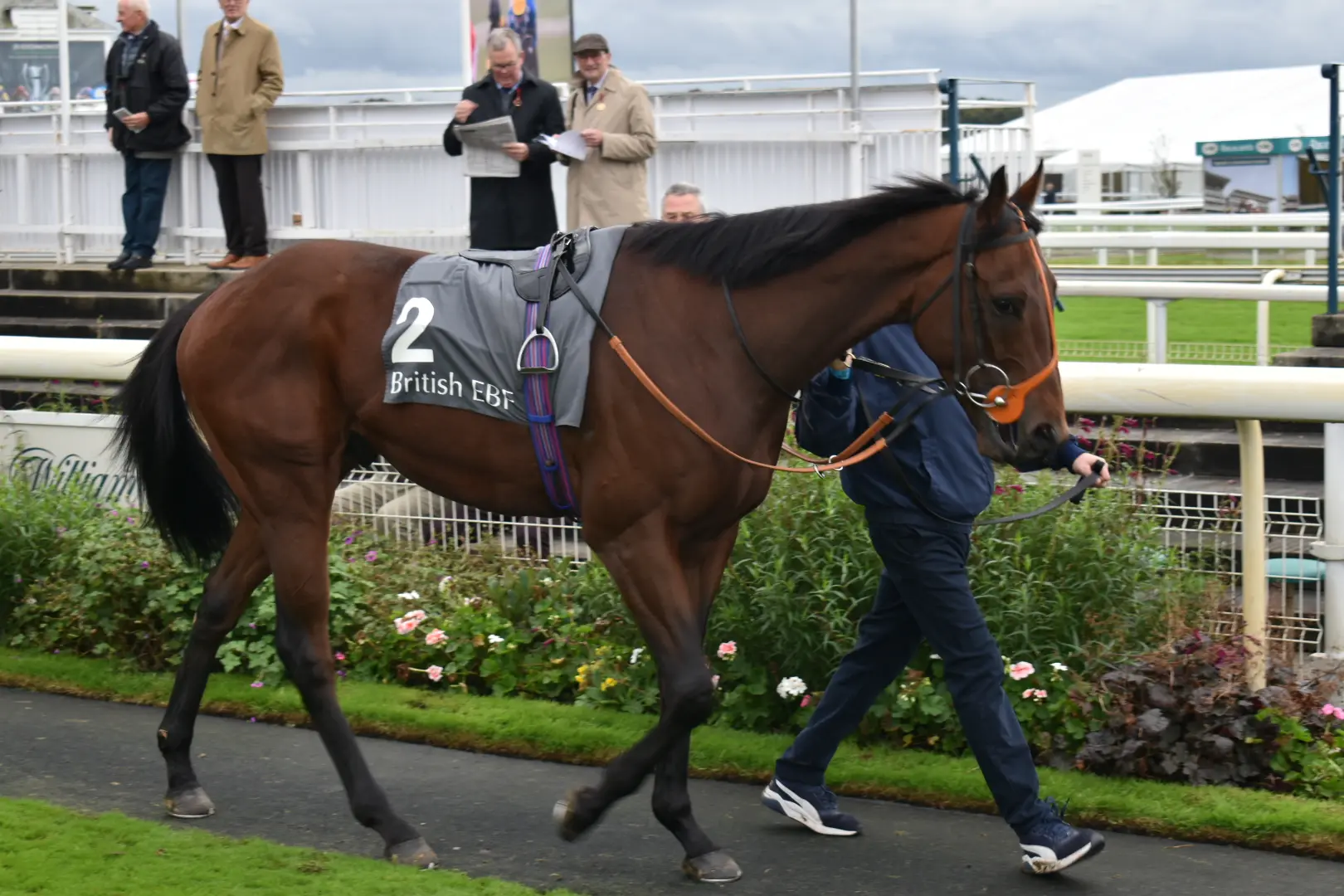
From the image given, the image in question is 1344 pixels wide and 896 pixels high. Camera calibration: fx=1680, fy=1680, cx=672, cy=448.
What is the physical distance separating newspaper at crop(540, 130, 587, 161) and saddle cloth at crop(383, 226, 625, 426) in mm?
3227

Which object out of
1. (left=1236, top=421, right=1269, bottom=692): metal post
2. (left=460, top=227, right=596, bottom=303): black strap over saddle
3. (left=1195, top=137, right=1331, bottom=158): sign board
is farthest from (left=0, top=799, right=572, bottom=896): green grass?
(left=1195, top=137, right=1331, bottom=158): sign board

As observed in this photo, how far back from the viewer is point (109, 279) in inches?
436

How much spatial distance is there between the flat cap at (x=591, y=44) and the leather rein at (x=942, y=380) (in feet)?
13.0

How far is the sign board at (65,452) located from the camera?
701cm

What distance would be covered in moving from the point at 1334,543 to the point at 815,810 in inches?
70.4

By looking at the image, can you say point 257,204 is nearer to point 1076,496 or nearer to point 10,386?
point 10,386

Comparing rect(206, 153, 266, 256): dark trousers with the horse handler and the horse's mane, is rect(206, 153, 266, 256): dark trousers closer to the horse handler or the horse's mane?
the horse's mane

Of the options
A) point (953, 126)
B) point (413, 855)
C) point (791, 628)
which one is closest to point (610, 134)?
point (953, 126)

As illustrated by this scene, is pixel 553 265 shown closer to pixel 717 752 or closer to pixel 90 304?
pixel 717 752

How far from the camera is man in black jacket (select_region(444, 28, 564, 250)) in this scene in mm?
8195

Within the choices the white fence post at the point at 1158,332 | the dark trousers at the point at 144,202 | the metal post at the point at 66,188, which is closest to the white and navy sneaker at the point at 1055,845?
the white fence post at the point at 1158,332

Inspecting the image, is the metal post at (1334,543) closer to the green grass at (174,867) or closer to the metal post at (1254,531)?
the metal post at (1254,531)

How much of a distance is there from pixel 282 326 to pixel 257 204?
234 inches

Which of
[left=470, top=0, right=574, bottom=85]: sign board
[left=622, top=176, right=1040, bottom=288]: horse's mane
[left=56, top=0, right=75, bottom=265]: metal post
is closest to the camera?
[left=622, top=176, right=1040, bottom=288]: horse's mane
